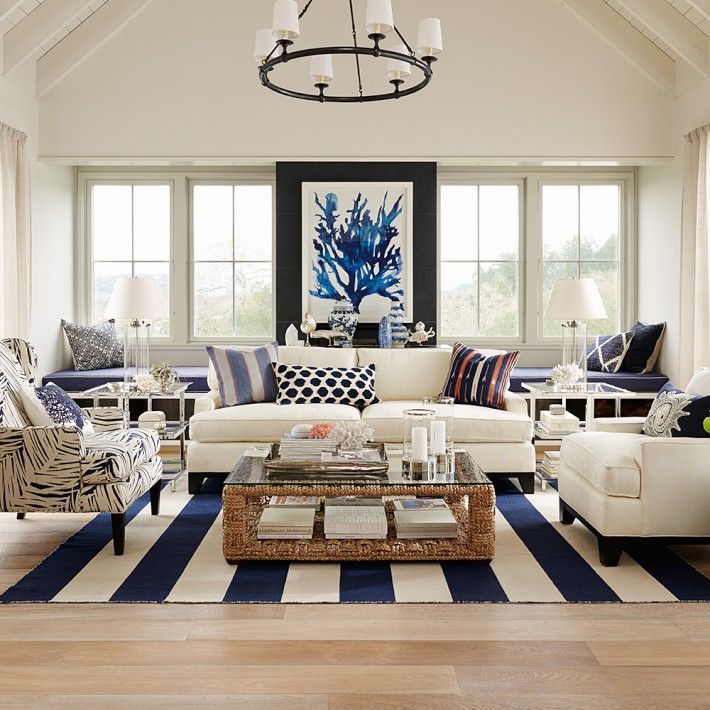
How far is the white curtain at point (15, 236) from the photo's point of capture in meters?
5.79

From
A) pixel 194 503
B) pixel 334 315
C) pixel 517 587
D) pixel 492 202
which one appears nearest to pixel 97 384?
pixel 334 315

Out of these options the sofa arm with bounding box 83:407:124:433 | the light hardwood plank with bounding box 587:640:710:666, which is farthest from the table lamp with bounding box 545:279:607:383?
the light hardwood plank with bounding box 587:640:710:666

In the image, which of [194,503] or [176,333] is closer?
[194,503]

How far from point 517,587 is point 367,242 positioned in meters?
4.42

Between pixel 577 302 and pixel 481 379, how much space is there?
0.82 meters

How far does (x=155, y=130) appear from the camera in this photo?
261 inches

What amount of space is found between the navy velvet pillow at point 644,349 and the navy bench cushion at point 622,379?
2.8 inches

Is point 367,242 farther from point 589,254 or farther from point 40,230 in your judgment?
point 40,230

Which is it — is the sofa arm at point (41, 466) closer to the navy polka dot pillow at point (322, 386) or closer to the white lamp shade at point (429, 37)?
the navy polka dot pillow at point (322, 386)

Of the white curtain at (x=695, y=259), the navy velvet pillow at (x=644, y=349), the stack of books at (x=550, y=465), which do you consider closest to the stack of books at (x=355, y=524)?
the stack of books at (x=550, y=465)

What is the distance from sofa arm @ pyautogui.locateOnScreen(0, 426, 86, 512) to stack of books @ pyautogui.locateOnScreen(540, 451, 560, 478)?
2.92 meters

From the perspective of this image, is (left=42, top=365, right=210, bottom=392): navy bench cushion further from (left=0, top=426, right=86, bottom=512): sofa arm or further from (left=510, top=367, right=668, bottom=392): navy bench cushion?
(left=0, top=426, right=86, bottom=512): sofa arm

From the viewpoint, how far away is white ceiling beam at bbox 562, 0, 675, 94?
21.2 ft

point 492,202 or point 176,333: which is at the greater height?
point 492,202
